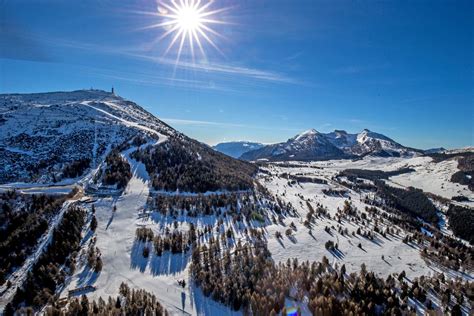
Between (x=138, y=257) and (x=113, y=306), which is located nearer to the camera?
(x=113, y=306)

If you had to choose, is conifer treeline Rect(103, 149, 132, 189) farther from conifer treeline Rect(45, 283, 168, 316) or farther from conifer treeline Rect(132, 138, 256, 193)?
conifer treeline Rect(45, 283, 168, 316)

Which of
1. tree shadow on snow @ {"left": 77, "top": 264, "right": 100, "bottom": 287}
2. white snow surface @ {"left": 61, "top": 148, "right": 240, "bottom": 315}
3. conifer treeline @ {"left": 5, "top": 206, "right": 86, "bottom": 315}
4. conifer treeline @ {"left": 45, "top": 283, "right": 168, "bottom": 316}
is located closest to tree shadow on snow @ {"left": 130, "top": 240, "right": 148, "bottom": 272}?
white snow surface @ {"left": 61, "top": 148, "right": 240, "bottom": 315}

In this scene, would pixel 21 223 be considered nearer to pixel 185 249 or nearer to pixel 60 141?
pixel 185 249

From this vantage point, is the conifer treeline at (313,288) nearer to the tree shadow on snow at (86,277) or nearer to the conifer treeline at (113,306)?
the conifer treeline at (113,306)

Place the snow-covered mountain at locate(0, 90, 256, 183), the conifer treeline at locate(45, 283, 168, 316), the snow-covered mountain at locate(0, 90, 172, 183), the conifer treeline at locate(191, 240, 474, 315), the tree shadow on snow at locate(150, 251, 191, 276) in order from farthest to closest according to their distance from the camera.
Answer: the snow-covered mountain at locate(0, 90, 172, 183), the snow-covered mountain at locate(0, 90, 256, 183), the tree shadow on snow at locate(150, 251, 191, 276), the conifer treeline at locate(191, 240, 474, 315), the conifer treeline at locate(45, 283, 168, 316)

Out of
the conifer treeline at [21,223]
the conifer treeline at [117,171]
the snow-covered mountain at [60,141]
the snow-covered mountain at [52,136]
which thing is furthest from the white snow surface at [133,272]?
the snow-covered mountain at [52,136]

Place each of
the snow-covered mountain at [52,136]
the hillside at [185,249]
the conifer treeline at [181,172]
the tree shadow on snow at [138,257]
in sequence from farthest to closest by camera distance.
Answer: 1. the snow-covered mountain at [52,136]
2. the conifer treeline at [181,172]
3. the tree shadow on snow at [138,257]
4. the hillside at [185,249]

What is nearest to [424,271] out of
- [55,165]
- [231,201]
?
[231,201]

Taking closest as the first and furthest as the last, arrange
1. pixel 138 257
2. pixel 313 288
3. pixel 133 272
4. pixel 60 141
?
pixel 313 288
pixel 133 272
pixel 138 257
pixel 60 141

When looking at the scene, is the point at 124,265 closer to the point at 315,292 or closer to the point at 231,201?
the point at 315,292

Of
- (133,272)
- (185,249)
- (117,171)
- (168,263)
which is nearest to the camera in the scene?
(133,272)

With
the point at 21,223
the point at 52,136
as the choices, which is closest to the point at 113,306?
the point at 21,223
